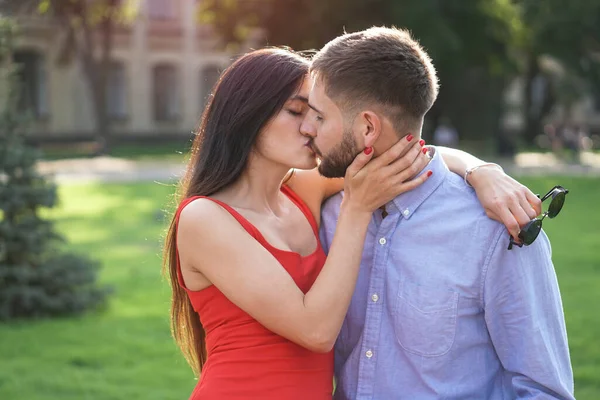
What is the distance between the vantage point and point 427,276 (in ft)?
8.36

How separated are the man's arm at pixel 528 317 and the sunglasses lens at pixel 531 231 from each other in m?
0.08

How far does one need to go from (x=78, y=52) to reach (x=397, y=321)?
124ft

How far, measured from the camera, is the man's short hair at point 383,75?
→ 2.53 m

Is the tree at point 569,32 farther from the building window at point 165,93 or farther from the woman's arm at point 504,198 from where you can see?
the building window at point 165,93

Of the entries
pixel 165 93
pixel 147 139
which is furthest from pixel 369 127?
pixel 165 93

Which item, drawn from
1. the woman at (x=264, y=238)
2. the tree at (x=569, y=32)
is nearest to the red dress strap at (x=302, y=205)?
the woman at (x=264, y=238)

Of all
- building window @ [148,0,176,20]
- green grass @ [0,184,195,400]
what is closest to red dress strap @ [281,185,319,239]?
Result: green grass @ [0,184,195,400]

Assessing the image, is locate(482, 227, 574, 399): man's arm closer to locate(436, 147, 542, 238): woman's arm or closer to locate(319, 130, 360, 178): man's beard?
locate(436, 147, 542, 238): woman's arm

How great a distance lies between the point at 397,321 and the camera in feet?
8.50

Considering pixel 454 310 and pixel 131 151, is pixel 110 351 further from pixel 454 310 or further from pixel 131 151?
pixel 131 151

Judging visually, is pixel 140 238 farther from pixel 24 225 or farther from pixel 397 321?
pixel 397 321

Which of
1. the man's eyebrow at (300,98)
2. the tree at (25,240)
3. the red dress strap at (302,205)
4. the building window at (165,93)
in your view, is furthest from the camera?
Result: the building window at (165,93)

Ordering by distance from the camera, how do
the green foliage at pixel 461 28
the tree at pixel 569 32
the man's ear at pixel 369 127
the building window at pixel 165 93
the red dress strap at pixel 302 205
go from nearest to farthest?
the man's ear at pixel 369 127
the red dress strap at pixel 302 205
the tree at pixel 569 32
the green foliage at pixel 461 28
the building window at pixel 165 93

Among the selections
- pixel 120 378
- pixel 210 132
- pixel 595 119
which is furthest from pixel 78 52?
pixel 210 132
